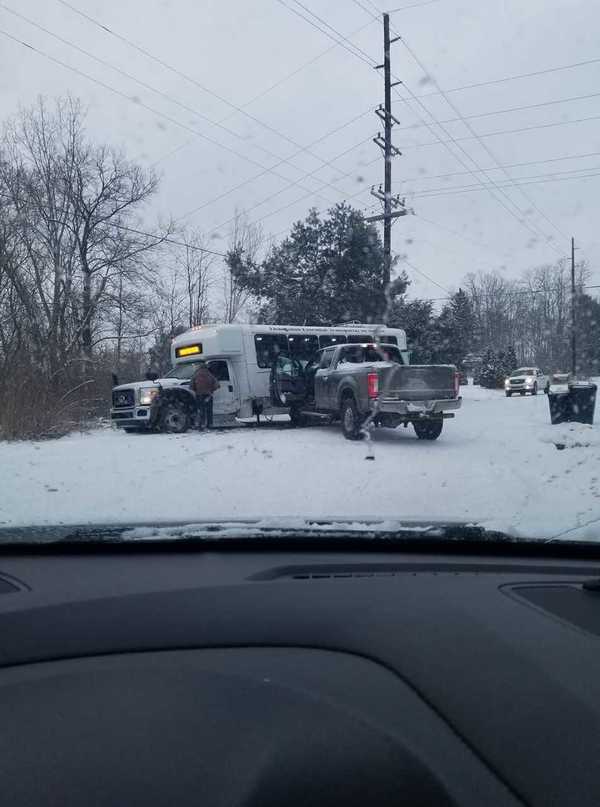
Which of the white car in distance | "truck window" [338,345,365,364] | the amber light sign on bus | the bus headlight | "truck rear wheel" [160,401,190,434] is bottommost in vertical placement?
"truck rear wheel" [160,401,190,434]

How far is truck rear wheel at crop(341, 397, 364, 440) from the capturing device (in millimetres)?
11266

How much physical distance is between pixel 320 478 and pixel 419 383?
13.0 feet

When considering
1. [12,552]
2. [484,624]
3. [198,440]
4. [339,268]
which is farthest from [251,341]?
[484,624]

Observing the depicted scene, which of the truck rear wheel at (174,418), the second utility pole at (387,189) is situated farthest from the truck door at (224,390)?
the second utility pole at (387,189)

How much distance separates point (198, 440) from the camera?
11188mm

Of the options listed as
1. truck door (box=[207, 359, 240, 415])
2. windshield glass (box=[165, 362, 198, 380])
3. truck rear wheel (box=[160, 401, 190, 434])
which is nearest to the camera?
truck rear wheel (box=[160, 401, 190, 434])

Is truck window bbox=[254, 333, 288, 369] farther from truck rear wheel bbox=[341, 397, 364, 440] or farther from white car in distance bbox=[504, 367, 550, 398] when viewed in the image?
white car in distance bbox=[504, 367, 550, 398]

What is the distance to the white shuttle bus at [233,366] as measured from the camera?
51.7ft

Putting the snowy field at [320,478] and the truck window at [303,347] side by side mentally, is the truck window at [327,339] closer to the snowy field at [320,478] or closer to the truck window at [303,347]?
the truck window at [303,347]

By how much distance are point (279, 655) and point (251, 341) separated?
15175 mm

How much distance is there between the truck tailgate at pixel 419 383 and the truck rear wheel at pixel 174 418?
529 centimetres

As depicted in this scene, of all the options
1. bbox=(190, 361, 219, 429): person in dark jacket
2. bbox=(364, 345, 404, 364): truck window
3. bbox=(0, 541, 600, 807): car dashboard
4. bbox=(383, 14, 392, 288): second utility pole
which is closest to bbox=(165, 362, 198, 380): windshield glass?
bbox=(190, 361, 219, 429): person in dark jacket

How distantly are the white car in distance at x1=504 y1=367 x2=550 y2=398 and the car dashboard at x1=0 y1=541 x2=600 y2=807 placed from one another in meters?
19.3

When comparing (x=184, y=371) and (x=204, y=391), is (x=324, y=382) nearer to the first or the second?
(x=204, y=391)
